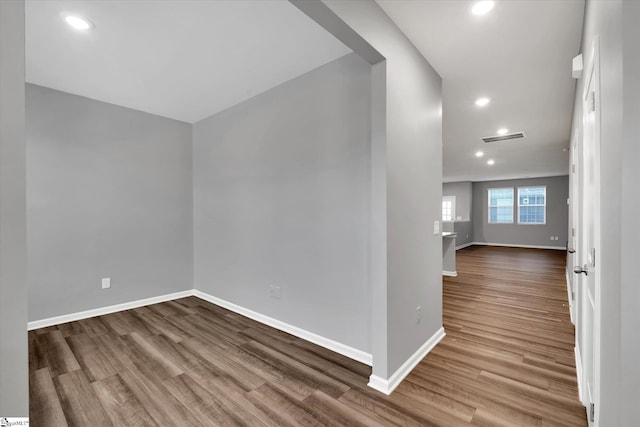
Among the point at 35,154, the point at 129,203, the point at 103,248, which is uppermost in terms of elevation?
the point at 35,154

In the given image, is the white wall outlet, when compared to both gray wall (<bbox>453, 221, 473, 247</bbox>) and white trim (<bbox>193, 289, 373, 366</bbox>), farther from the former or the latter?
gray wall (<bbox>453, 221, 473, 247</bbox>)

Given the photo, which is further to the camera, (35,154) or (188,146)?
(188,146)

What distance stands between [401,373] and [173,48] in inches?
128

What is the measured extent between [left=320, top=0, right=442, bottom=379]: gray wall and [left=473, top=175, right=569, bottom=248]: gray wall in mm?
9958

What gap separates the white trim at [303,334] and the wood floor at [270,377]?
7 centimetres

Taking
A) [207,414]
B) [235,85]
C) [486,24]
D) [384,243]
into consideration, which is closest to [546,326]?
[384,243]

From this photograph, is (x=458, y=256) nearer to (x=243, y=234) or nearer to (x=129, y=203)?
(x=243, y=234)

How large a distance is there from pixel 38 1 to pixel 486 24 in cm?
308

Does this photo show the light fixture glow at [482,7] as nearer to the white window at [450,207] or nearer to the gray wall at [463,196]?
the gray wall at [463,196]

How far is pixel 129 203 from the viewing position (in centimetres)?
369

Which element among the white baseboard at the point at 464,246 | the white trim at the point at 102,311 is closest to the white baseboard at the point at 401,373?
the white trim at the point at 102,311

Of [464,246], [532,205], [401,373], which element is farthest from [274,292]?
[532,205]

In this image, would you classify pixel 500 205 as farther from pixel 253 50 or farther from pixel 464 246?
pixel 253 50

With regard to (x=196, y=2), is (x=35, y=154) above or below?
below
